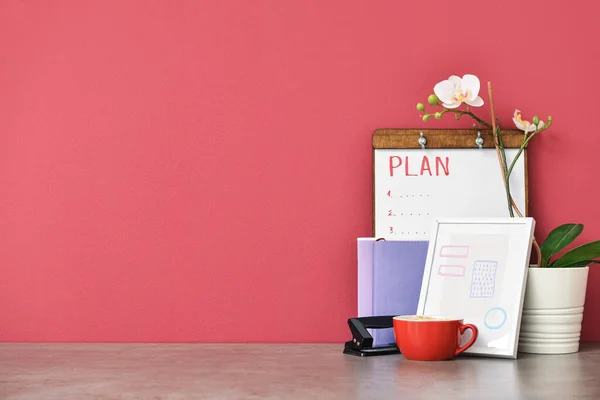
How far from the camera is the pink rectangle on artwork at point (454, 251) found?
1.54 metres

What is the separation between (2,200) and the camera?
5.62ft

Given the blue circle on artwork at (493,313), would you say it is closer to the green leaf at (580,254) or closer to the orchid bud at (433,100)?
the green leaf at (580,254)

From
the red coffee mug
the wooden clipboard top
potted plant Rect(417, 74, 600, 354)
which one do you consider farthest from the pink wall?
the red coffee mug

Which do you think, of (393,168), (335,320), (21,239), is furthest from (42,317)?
(393,168)

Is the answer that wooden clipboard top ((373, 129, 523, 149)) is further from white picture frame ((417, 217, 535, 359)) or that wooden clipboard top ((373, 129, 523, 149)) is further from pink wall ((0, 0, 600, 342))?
white picture frame ((417, 217, 535, 359))

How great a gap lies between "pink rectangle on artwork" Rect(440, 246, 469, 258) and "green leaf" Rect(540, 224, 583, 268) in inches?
6.5

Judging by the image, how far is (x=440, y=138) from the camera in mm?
1696

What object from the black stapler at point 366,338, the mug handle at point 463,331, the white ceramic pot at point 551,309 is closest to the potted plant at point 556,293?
the white ceramic pot at point 551,309

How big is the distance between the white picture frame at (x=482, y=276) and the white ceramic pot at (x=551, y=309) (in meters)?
0.04

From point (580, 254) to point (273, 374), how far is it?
26.5 inches

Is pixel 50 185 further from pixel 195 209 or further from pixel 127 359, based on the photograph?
pixel 127 359

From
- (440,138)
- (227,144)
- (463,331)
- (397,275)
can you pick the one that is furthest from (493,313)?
(227,144)

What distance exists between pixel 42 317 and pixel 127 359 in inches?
13.8

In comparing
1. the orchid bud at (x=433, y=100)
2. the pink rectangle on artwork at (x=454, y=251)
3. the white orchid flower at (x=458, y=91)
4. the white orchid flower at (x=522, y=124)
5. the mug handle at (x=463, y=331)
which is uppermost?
the white orchid flower at (x=458, y=91)
